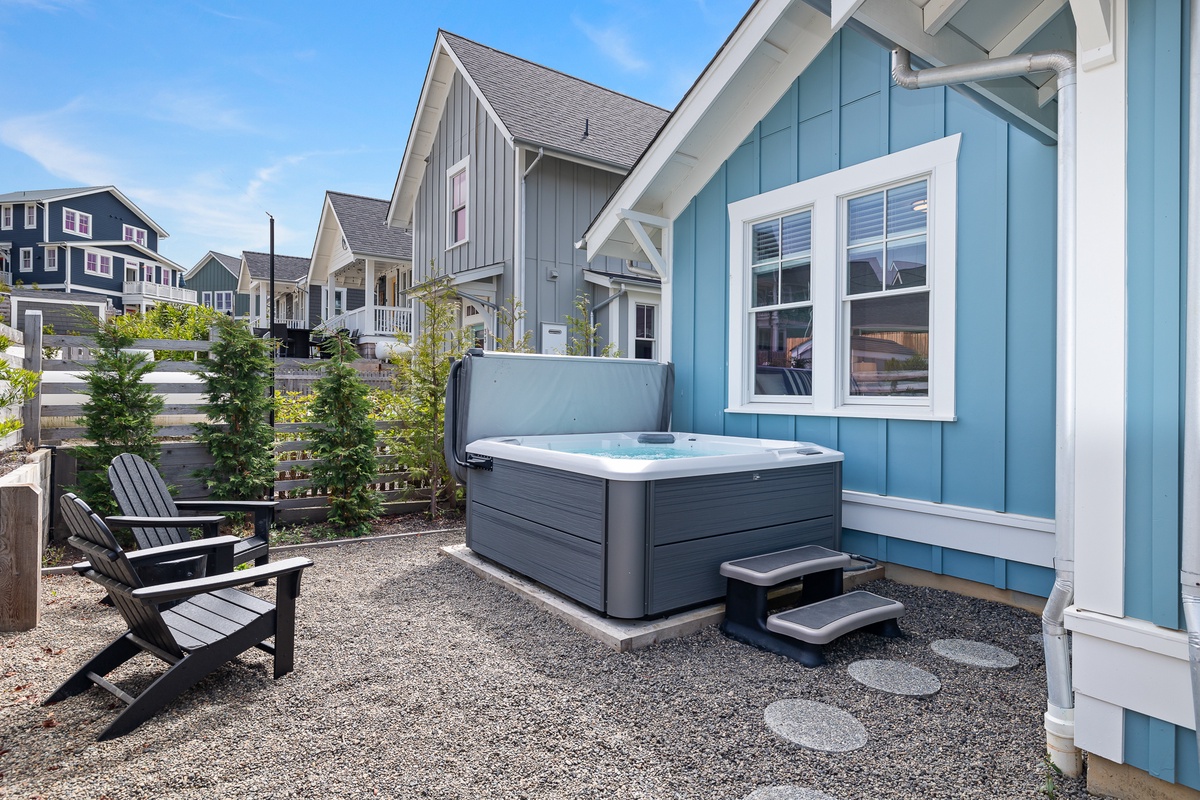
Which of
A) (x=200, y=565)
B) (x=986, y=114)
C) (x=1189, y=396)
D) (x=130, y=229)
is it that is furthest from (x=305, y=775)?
(x=130, y=229)

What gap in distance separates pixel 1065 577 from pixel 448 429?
11.3ft

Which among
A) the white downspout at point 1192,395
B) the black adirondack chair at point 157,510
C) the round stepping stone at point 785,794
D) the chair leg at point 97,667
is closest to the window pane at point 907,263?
the white downspout at point 1192,395

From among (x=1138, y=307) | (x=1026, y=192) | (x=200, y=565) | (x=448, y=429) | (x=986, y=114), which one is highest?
(x=986, y=114)

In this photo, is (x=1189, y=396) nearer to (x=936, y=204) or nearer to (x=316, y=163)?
(x=936, y=204)

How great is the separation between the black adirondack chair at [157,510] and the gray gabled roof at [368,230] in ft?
36.4

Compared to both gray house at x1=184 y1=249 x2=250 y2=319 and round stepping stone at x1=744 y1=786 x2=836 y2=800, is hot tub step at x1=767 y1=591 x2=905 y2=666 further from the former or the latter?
gray house at x1=184 y1=249 x2=250 y2=319

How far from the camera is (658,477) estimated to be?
299 cm

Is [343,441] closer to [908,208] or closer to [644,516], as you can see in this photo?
[644,516]

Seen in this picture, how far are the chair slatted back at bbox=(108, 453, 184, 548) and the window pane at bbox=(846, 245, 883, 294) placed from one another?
4.22m

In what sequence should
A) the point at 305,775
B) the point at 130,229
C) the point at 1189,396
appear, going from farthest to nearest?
the point at 130,229 → the point at 305,775 → the point at 1189,396

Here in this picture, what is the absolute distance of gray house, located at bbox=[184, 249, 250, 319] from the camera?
96.3 ft

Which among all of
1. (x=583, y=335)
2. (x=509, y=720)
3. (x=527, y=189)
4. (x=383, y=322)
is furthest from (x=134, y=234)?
(x=509, y=720)

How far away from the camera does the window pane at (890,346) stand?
3.81 metres

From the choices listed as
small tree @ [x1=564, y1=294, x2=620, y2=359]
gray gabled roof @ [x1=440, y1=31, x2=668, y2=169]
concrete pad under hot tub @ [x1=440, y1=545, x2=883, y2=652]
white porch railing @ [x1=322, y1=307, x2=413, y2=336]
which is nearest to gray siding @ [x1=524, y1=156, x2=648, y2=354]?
small tree @ [x1=564, y1=294, x2=620, y2=359]
